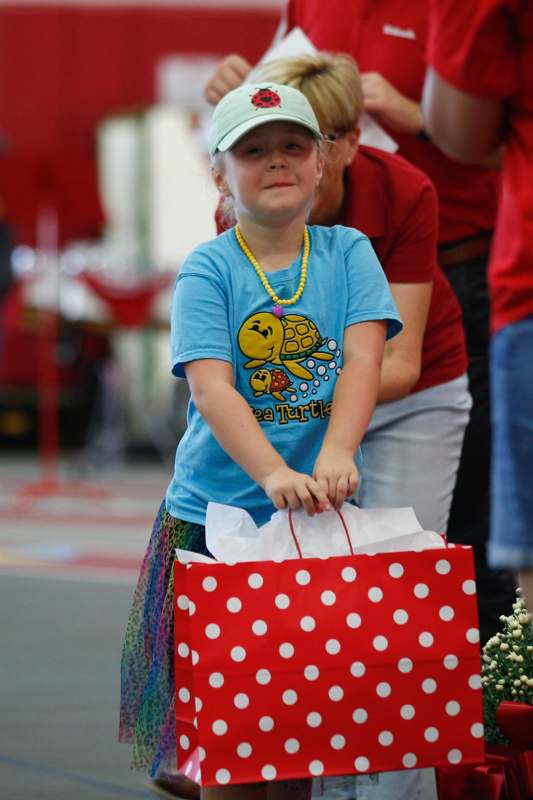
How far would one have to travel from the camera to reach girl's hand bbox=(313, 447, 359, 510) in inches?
110

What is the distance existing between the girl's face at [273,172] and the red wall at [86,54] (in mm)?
13594

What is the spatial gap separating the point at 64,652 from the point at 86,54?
11600 millimetres

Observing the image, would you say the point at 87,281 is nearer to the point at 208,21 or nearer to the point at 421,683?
the point at 208,21

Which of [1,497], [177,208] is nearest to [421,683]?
[1,497]

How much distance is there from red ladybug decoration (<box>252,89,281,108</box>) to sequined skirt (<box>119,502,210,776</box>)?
2.50 feet

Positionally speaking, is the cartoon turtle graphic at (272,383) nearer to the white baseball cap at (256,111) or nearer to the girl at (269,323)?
the girl at (269,323)

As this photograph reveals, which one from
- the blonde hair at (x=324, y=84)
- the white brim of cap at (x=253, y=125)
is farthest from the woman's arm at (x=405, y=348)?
the white brim of cap at (x=253, y=125)

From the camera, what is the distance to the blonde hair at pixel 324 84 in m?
3.39

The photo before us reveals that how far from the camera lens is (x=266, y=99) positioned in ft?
9.87

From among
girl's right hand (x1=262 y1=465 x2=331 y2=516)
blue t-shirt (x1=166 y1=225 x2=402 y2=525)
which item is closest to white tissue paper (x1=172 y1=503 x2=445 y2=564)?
girl's right hand (x1=262 y1=465 x2=331 y2=516)

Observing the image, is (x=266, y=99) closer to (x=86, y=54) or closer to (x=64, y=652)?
(x=64, y=652)

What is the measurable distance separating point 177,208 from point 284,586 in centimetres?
1317

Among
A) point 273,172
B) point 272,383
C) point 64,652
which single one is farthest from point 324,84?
point 64,652

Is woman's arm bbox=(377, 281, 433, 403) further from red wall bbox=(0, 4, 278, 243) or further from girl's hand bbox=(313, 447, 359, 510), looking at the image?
red wall bbox=(0, 4, 278, 243)
